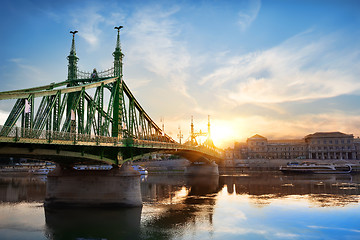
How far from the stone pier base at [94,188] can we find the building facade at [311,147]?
15454cm

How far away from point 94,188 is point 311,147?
170m

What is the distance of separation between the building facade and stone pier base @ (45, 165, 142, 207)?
154542 mm

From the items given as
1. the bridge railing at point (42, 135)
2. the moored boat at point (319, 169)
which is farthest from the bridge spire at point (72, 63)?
the moored boat at point (319, 169)

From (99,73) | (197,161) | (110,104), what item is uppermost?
(99,73)

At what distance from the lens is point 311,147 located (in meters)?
185

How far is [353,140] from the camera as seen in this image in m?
181

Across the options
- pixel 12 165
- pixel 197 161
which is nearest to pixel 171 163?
pixel 197 161

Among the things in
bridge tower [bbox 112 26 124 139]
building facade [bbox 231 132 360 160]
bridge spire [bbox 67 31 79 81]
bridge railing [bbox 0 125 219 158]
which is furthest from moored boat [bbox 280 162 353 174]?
bridge spire [bbox 67 31 79 81]

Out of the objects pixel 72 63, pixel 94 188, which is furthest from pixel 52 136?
pixel 72 63

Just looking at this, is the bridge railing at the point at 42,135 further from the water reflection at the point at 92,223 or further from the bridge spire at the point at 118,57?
the bridge spire at the point at 118,57

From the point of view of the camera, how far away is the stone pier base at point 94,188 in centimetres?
4359

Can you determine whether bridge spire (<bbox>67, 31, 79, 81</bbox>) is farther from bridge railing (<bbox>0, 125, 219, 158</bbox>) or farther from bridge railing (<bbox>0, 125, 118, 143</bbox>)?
bridge railing (<bbox>0, 125, 118, 143</bbox>)

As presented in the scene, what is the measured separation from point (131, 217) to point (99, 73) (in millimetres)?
25583

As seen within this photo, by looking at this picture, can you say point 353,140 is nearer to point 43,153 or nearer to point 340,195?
point 340,195
